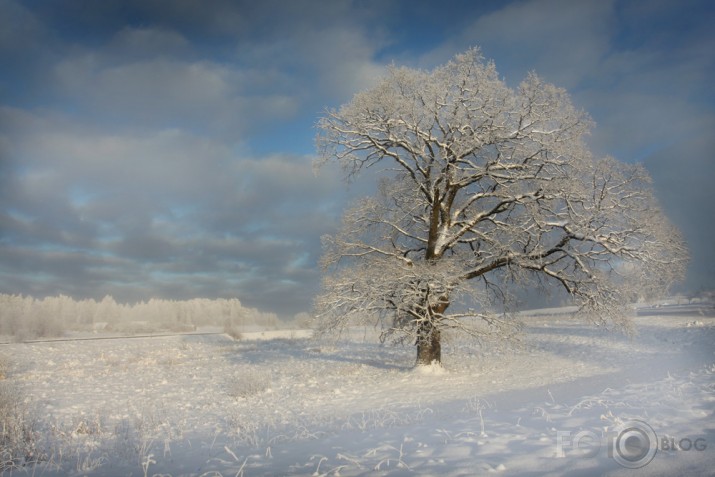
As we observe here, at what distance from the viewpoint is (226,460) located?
7012 mm

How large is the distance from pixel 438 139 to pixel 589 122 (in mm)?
4979

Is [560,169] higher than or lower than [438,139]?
lower

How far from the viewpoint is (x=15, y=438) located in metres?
8.59

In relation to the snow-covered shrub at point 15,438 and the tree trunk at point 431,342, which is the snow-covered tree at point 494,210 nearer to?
the tree trunk at point 431,342

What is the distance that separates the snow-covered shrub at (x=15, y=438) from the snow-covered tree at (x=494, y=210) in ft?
27.9

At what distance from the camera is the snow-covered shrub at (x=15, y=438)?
762cm

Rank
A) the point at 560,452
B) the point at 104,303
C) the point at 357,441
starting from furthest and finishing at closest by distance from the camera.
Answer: the point at 104,303
the point at 357,441
the point at 560,452

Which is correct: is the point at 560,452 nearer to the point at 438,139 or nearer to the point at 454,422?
the point at 454,422

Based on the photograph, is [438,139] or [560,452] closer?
[560,452]

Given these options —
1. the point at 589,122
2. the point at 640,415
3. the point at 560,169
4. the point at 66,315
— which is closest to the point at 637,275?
the point at 560,169
